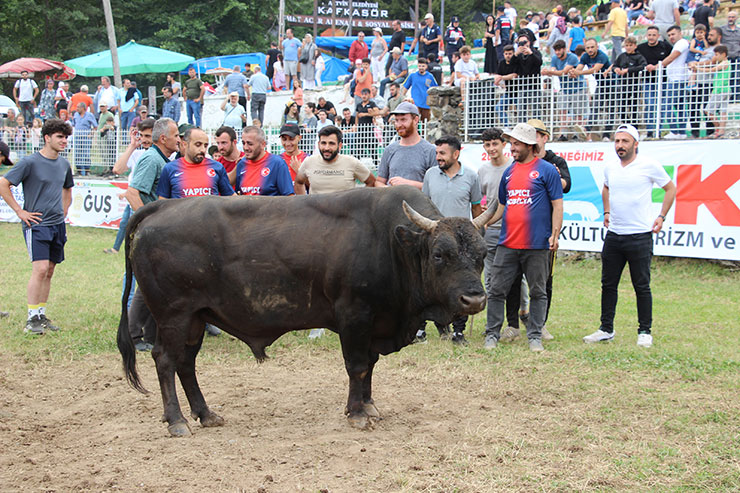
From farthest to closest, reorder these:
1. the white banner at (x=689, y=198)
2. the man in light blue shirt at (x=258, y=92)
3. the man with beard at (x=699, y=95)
A: the man in light blue shirt at (x=258, y=92) → the man with beard at (x=699, y=95) → the white banner at (x=689, y=198)

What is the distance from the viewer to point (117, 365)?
762 centimetres

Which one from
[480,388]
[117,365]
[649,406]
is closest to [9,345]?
[117,365]

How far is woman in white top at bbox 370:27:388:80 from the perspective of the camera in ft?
77.2

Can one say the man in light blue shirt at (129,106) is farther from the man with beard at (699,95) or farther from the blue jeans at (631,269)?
the blue jeans at (631,269)

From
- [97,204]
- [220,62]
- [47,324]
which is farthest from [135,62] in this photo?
[47,324]

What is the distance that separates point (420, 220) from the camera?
5.27 metres

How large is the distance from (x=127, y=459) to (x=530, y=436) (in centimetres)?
A: 284

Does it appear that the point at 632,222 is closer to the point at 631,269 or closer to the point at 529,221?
the point at 631,269

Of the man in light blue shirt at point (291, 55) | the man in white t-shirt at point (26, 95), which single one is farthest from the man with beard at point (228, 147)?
the man in white t-shirt at point (26, 95)

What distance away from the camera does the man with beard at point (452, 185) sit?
7.96 meters

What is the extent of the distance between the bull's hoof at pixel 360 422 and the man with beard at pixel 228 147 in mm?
3540

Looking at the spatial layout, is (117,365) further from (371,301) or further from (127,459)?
(371,301)

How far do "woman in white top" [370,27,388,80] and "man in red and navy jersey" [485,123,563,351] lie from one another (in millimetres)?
16188

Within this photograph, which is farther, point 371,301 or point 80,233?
point 80,233
